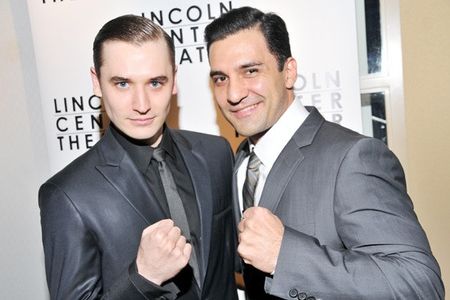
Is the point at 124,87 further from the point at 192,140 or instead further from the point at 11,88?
the point at 11,88

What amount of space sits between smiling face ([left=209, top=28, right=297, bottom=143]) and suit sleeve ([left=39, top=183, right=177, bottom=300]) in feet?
2.11

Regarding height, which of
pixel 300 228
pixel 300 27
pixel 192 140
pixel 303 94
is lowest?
pixel 300 228

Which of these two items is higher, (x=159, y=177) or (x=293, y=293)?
(x=159, y=177)

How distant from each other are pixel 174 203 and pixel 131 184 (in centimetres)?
17

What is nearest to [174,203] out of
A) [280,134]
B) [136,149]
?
[136,149]

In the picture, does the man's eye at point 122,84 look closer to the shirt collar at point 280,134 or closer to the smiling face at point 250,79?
the smiling face at point 250,79

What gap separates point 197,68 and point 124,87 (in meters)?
0.82

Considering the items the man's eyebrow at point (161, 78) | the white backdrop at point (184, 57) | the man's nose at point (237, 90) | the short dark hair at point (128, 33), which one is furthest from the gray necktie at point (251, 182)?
the white backdrop at point (184, 57)

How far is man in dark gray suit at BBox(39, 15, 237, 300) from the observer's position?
4.32 ft

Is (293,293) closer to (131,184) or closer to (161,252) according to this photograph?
(161,252)

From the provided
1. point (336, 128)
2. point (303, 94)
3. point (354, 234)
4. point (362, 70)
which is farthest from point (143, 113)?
point (362, 70)

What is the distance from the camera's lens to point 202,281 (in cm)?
150

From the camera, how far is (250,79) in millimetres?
1554

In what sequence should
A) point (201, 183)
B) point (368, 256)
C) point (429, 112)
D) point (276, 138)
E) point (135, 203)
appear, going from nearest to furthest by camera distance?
point (368, 256) < point (135, 203) < point (276, 138) < point (201, 183) < point (429, 112)
